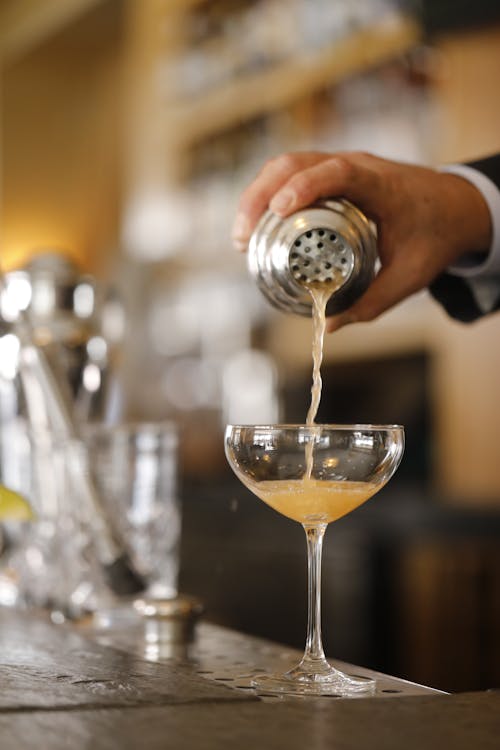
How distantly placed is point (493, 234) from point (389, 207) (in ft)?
0.64

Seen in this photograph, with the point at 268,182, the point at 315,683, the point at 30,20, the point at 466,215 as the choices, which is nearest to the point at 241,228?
the point at 268,182

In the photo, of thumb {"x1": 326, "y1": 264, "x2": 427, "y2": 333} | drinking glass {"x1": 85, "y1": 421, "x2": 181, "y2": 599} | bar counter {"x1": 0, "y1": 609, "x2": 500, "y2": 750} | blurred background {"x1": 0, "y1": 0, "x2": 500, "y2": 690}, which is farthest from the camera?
blurred background {"x1": 0, "y1": 0, "x2": 500, "y2": 690}

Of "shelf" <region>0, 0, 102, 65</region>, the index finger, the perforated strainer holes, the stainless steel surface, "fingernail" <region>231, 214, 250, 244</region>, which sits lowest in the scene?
the stainless steel surface

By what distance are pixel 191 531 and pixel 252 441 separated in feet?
9.77

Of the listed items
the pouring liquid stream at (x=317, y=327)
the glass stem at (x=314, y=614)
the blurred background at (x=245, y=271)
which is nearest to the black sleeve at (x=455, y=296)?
the pouring liquid stream at (x=317, y=327)

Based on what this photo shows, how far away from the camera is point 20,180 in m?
6.69

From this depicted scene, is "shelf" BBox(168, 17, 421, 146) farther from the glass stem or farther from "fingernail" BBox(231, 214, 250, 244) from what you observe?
the glass stem

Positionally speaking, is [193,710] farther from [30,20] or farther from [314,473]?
[30,20]

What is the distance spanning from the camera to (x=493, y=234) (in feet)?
4.42

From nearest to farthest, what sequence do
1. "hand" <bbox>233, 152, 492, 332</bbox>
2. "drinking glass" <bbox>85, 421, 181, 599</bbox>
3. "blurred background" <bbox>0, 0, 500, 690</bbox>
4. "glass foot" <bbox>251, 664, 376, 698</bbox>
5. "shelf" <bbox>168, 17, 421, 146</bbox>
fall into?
"glass foot" <bbox>251, 664, 376, 698</bbox>, "hand" <bbox>233, 152, 492, 332</bbox>, "drinking glass" <bbox>85, 421, 181, 599</bbox>, "blurred background" <bbox>0, 0, 500, 690</bbox>, "shelf" <bbox>168, 17, 421, 146</bbox>

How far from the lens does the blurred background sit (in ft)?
10.1

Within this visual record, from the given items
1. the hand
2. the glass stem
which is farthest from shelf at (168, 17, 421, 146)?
the glass stem

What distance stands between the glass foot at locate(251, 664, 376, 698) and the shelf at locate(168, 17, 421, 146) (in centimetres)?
272

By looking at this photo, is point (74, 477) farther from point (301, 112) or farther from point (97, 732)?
point (301, 112)
